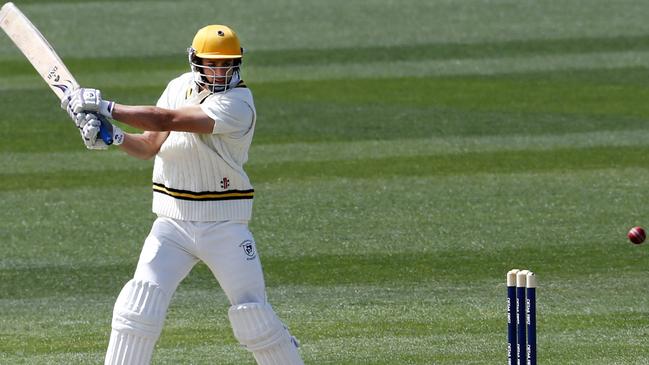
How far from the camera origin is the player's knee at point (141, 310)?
6.76 meters

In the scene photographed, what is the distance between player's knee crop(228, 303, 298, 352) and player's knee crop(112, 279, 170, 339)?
0.34 meters

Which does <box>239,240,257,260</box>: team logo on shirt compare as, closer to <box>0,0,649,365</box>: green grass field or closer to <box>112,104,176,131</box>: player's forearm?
<box>112,104,176,131</box>: player's forearm

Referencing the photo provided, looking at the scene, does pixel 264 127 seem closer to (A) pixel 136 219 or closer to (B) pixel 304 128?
(B) pixel 304 128

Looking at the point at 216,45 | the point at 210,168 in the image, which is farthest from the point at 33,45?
the point at 210,168

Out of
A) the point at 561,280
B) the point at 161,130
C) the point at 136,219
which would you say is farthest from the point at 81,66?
the point at 161,130

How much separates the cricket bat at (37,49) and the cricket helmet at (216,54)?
25.3 inches

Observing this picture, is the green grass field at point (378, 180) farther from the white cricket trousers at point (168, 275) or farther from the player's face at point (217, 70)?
the player's face at point (217, 70)

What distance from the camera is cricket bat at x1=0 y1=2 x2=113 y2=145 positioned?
283 inches

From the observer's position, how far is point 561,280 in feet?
33.6

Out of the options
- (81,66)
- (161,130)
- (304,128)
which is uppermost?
(81,66)

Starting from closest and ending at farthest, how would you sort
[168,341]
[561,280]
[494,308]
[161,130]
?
[161,130] < [168,341] < [494,308] < [561,280]

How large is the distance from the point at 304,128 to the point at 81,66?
4407 mm

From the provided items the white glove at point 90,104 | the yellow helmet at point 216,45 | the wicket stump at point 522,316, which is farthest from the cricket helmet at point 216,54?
the wicket stump at point 522,316

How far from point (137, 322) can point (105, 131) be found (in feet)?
2.91
